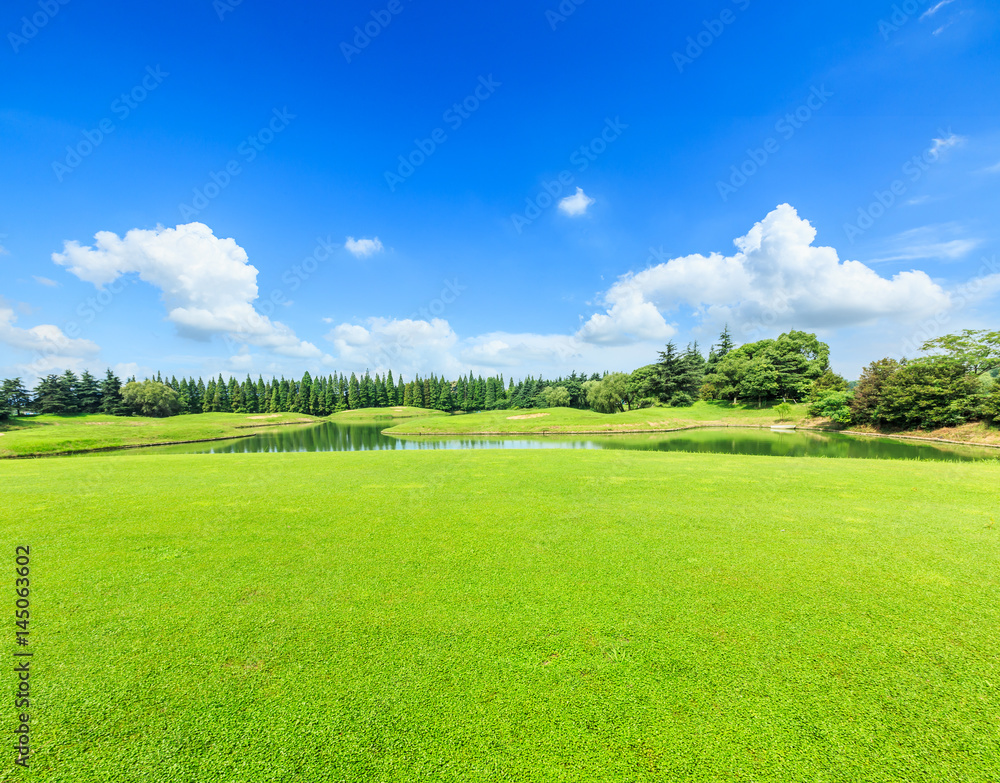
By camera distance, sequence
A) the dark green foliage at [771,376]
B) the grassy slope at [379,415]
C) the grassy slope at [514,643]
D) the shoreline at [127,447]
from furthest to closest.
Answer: the grassy slope at [379,415] < the dark green foliage at [771,376] < the shoreline at [127,447] < the grassy slope at [514,643]

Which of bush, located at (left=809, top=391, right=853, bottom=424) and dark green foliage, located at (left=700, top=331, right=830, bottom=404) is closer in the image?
bush, located at (left=809, top=391, right=853, bottom=424)

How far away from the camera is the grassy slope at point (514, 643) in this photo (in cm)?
272

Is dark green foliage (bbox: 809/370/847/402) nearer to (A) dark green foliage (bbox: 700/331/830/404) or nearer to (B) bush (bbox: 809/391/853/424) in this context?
(A) dark green foliage (bbox: 700/331/830/404)

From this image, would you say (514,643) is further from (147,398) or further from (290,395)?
(290,395)

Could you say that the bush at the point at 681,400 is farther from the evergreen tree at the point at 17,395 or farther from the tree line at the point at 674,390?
the evergreen tree at the point at 17,395

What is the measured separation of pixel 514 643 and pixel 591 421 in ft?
149

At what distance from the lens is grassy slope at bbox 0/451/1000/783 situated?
2.72 metres

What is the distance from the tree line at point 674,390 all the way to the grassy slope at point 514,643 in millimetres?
36969

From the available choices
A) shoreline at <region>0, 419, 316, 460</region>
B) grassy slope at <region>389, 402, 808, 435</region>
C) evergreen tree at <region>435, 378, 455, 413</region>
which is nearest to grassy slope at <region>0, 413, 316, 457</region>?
shoreline at <region>0, 419, 316, 460</region>

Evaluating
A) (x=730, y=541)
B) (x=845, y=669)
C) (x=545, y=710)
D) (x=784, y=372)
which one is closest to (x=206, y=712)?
(x=545, y=710)

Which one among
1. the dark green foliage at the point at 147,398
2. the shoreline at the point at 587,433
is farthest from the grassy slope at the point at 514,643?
the dark green foliage at the point at 147,398

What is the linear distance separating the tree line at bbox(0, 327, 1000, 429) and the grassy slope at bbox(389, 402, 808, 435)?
5672mm

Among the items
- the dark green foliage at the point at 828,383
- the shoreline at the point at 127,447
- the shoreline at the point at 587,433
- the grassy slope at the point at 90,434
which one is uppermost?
the dark green foliage at the point at 828,383

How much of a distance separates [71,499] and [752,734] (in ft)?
42.5
